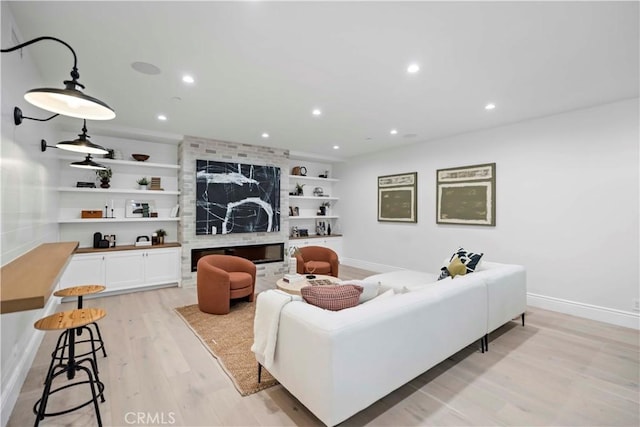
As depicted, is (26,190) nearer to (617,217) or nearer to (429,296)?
(429,296)

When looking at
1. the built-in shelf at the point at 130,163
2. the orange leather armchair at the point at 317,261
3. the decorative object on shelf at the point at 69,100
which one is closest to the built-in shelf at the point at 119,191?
the built-in shelf at the point at 130,163

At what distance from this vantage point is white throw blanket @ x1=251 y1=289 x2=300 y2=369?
6.77 feet

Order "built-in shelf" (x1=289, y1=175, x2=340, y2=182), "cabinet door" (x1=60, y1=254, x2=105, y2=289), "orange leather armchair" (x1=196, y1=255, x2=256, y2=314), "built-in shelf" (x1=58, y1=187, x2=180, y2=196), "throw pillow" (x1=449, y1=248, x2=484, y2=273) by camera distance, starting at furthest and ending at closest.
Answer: "built-in shelf" (x1=289, y1=175, x2=340, y2=182), "built-in shelf" (x1=58, y1=187, x2=180, y2=196), "cabinet door" (x1=60, y1=254, x2=105, y2=289), "orange leather armchair" (x1=196, y1=255, x2=256, y2=314), "throw pillow" (x1=449, y1=248, x2=484, y2=273)

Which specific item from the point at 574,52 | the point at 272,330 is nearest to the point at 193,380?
the point at 272,330

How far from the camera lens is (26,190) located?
2.61 m

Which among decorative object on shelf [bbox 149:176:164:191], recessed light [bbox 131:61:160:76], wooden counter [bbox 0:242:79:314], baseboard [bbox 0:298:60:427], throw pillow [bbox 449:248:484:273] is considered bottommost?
baseboard [bbox 0:298:60:427]

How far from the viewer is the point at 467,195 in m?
5.10

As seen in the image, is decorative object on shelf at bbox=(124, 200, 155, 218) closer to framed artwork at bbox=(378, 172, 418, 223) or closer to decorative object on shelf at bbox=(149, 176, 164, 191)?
decorative object on shelf at bbox=(149, 176, 164, 191)

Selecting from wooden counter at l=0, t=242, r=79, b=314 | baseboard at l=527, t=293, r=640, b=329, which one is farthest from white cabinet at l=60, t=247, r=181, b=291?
baseboard at l=527, t=293, r=640, b=329

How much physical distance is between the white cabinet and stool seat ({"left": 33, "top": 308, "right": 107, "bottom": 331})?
281 cm

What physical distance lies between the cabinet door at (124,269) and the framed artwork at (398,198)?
4825 millimetres

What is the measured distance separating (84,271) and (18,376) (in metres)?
2.63

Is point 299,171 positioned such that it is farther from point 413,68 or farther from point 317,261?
point 413,68

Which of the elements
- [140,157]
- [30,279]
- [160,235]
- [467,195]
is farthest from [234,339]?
[467,195]
